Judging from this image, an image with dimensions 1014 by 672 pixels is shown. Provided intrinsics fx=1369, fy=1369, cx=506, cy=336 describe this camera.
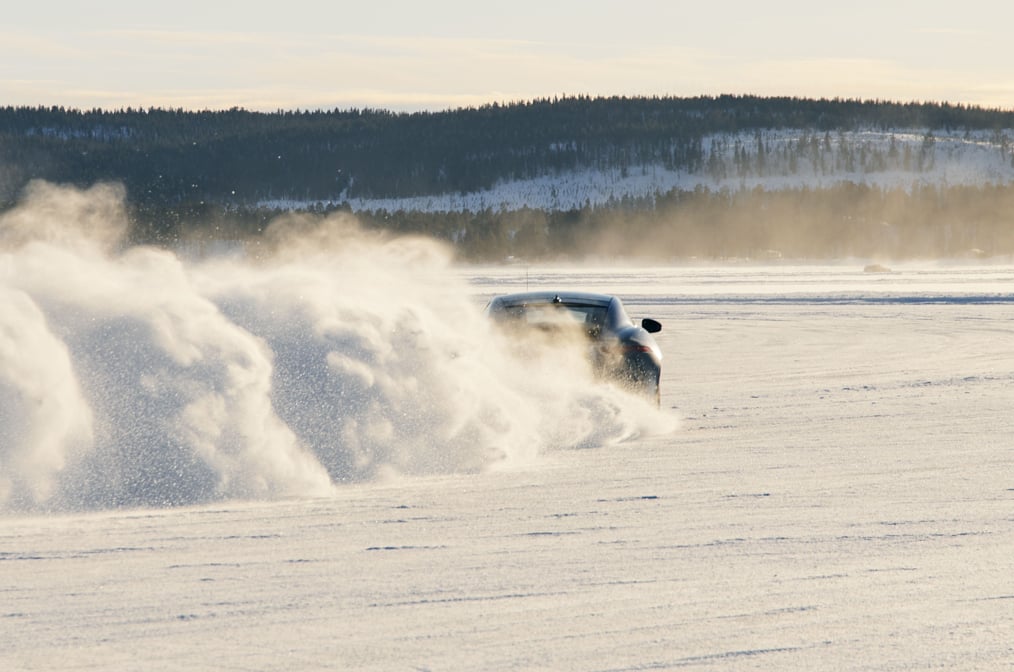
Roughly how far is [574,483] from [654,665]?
4.09 metres

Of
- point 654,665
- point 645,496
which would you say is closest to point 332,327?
point 645,496

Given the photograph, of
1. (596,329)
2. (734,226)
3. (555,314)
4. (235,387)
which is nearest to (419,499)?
(235,387)

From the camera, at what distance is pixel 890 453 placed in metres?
10.0

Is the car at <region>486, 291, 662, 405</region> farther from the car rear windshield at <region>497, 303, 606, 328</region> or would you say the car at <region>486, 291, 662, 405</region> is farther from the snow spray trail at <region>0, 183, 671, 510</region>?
the snow spray trail at <region>0, 183, 671, 510</region>

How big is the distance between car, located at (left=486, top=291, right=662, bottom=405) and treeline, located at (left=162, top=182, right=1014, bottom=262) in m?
99.9

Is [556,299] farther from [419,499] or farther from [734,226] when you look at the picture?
[734,226]

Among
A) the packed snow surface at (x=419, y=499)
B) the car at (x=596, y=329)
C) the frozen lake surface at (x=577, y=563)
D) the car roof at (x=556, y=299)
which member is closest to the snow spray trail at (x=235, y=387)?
the packed snow surface at (x=419, y=499)

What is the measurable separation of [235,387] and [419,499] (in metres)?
1.48

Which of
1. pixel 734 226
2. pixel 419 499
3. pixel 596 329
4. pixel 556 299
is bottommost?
pixel 734 226

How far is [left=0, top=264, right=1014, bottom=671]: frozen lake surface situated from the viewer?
4.93 metres

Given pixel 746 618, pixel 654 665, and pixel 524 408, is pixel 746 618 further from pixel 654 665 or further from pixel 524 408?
pixel 524 408

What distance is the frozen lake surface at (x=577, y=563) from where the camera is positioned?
4934 millimetres

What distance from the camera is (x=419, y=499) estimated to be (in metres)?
8.20

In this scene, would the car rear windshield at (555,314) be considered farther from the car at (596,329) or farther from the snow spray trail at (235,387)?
the snow spray trail at (235,387)
